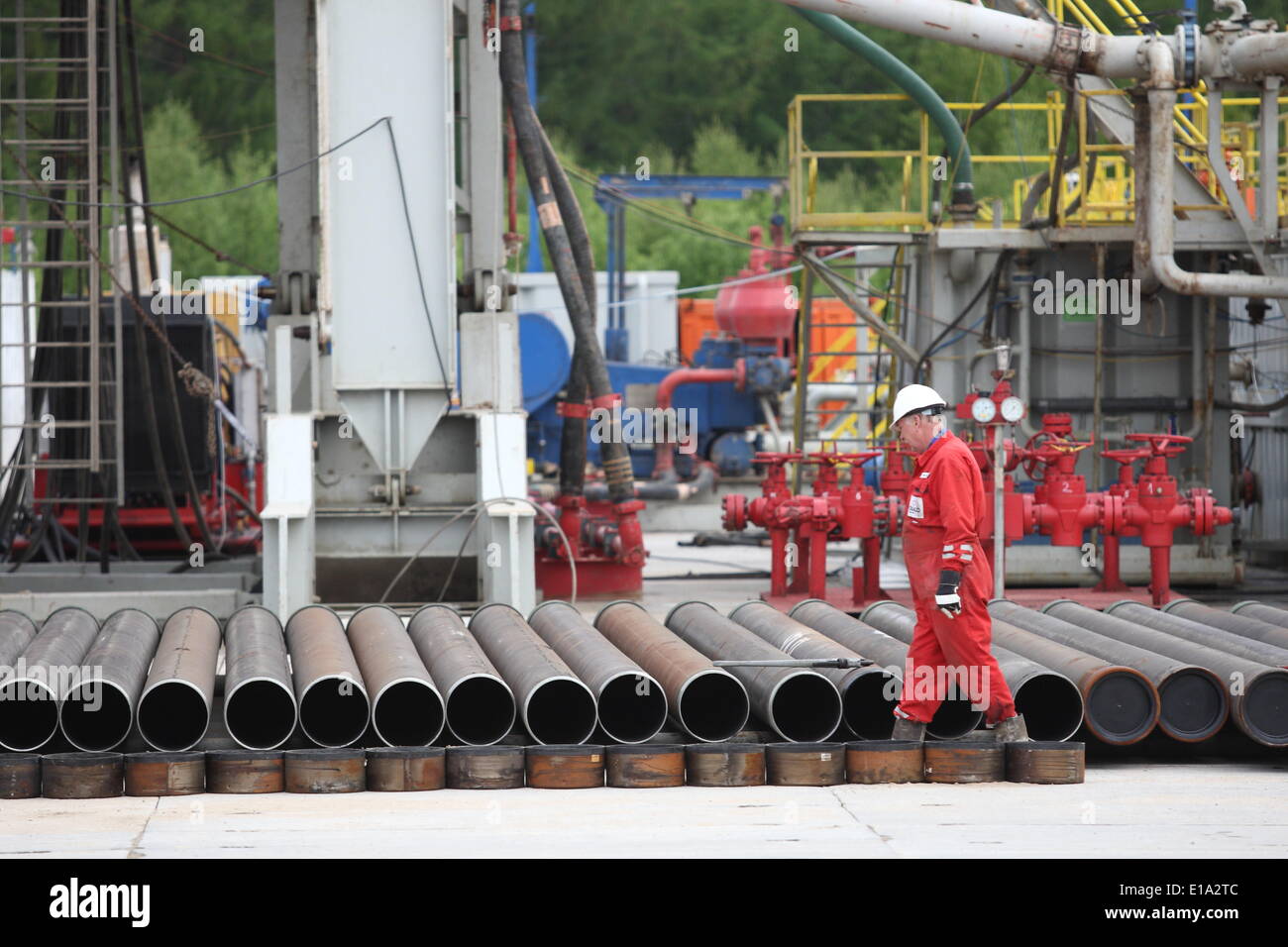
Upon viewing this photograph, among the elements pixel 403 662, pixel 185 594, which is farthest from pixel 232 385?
pixel 403 662

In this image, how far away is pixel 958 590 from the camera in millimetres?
7766

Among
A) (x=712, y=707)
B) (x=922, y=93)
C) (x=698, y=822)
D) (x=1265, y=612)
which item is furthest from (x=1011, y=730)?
(x=922, y=93)

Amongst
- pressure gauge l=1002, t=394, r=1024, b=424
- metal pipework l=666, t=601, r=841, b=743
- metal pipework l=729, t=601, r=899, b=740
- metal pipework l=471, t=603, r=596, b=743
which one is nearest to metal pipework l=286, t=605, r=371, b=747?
metal pipework l=471, t=603, r=596, b=743

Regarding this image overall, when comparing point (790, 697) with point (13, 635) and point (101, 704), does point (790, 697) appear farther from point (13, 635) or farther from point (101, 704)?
point (13, 635)

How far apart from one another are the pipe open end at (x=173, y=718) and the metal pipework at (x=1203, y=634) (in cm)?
510

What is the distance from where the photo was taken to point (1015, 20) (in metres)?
12.1

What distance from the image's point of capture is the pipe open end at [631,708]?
823 cm

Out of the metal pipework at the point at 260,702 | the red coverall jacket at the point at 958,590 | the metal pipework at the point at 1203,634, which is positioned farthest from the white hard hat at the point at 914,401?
the metal pipework at the point at 260,702

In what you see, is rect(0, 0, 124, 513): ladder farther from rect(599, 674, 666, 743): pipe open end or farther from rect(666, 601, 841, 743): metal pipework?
rect(666, 601, 841, 743): metal pipework

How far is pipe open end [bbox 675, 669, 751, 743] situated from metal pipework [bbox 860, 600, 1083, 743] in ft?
4.16

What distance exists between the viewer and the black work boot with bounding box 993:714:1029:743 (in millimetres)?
8070

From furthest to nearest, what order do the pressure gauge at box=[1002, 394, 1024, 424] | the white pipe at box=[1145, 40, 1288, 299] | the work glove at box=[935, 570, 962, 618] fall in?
the white pipe at box=[1145, 40, 1288, 299] → the pressure gauge at box=[1002, 394, 1024, 424] → the work glove at box=[935, 570, 962, 618]

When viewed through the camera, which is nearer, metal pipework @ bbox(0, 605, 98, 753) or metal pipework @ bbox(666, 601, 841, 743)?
metal pipework @ bbox(0, 605, 98, 753)

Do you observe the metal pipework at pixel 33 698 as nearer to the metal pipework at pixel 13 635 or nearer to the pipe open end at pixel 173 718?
the metal pipework at pixel 13 635
